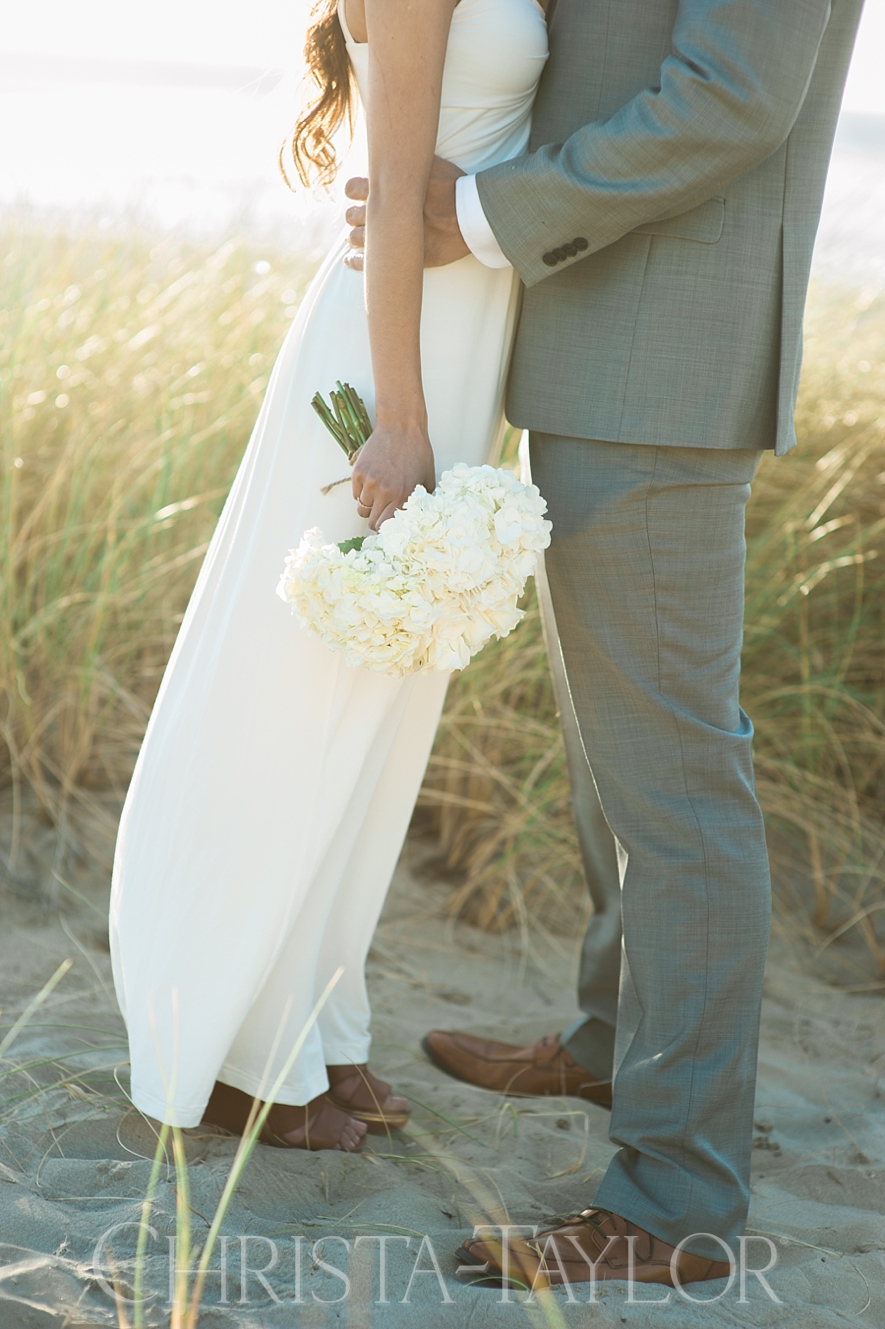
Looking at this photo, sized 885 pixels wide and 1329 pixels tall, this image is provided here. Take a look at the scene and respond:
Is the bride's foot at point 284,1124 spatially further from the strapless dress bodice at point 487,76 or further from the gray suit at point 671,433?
the strapless dress bodice at point 487,76

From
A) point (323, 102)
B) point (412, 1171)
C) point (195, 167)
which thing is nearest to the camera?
point (323, 102)

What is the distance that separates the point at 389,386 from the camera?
169 centimetres

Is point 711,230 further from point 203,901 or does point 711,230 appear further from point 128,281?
point 128,281

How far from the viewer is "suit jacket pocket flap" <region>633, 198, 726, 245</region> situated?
1.60 metres

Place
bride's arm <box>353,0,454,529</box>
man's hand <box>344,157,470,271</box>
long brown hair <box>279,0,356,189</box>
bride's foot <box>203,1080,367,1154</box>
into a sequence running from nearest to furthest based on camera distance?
bride's arm <box>353,0,454,529</box>
man's hand <box>344,157,470,271</box>
long brown hair <box>279,0,356,189</box>
bride's foot <box>203,1080,367,1154</box>

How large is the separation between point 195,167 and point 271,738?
28.0ft

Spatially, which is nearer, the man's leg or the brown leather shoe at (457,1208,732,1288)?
the brown leather shoe at (457,1208,732,1288)

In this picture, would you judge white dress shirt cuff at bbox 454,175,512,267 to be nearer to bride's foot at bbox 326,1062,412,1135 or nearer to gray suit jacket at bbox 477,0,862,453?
gray suit jacket at bbox 477,0,862,453

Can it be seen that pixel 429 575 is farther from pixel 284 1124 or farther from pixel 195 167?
pixel 195 167

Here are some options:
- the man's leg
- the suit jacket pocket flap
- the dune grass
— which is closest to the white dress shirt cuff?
the suit jacket pocket flap

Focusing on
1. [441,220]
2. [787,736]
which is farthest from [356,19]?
[787,736]

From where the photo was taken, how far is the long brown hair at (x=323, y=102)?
1811 millimetres

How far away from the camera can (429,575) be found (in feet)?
5.09

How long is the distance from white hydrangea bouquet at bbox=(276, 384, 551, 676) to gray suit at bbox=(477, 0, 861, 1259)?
0.19 metres
